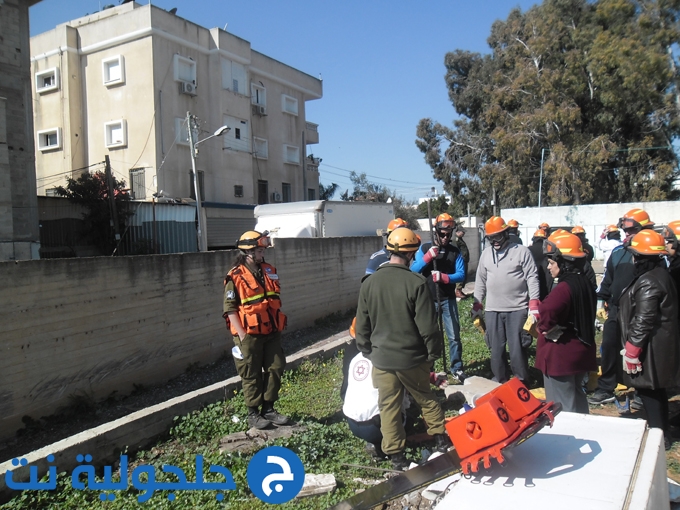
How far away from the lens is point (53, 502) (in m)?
3.64

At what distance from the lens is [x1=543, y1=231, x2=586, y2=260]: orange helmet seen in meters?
3.83

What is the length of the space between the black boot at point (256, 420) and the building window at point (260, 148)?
23.5 meters

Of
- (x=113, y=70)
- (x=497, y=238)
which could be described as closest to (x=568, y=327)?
(x=497, y=238)

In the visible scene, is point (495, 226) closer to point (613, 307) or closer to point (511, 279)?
point (511, 279)

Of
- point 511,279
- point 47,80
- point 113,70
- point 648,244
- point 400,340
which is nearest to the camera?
point 400,340

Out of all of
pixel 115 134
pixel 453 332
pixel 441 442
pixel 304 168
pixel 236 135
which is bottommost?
pixel 441 442

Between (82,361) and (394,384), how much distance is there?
4045 mm

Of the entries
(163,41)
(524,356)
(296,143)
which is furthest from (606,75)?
(524,356)

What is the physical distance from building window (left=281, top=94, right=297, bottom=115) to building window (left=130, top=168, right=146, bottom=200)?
992 cm

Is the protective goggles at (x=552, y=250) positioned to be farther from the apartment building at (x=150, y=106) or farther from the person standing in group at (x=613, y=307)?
the apartment building at (x=150, y=106)

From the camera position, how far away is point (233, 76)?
2534 cm

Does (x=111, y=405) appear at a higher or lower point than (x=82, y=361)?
lower

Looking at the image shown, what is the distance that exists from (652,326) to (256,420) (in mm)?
3437

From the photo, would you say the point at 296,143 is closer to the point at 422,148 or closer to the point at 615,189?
the point at 422,148
